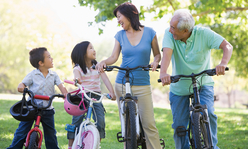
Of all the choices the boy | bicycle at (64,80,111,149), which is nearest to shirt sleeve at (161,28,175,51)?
bicycle at (64,80,111,149)

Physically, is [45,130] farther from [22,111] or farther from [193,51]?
[193,51]

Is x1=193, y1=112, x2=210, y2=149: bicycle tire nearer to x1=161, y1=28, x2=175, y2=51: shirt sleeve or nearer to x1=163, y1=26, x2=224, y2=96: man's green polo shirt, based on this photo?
x1=163, y1=26, x2=224, y2=96: man's green polo shirt

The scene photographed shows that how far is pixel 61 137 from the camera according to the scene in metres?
6.35

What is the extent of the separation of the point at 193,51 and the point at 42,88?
234 cm

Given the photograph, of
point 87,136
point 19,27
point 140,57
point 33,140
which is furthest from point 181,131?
point 19,27

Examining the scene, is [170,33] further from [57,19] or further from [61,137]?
[57,19]

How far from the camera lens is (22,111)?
3.83m

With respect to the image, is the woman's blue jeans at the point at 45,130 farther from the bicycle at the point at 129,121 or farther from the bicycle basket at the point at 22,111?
the bicycle at the point at 129,121

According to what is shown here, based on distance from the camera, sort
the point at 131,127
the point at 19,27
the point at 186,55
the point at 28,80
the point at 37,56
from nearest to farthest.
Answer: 1. the point at 131,127
2. the point at 186,55
3. the point at 28,80
4. the point at 37,56
5. the point at 19,27

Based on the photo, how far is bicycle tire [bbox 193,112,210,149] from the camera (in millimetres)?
3002

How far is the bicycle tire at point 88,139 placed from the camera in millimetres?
3342

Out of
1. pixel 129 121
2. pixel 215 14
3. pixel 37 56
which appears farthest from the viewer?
pixel 215 14

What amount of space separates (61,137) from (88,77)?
2.73 meters

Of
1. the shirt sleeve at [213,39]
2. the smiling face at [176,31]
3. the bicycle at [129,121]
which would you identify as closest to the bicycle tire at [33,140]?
the bicycle at [129,121]
